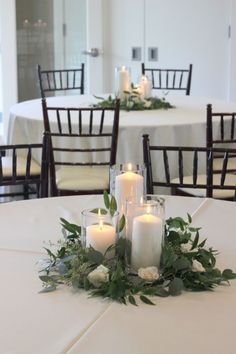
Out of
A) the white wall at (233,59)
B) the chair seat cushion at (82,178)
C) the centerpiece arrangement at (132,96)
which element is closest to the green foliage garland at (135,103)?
the centerpiece arrangement at (132,96)

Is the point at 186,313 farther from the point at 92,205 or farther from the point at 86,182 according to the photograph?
the point at 86,182

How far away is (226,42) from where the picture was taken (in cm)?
559

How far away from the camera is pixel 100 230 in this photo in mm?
1412

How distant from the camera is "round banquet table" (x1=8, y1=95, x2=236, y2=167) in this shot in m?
3.55

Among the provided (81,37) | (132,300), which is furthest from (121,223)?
(81,37)

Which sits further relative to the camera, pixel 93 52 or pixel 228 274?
pixel 93 52

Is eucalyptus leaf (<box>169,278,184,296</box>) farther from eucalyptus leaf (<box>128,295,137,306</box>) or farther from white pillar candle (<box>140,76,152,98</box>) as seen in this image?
white pillar candle (<box>140,76,152,98</box>)

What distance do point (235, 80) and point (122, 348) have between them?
4.69 metres

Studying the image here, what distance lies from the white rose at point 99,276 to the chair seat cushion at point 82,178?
2.16 metres

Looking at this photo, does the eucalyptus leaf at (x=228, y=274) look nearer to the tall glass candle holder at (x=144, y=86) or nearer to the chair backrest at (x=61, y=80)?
the tall glass candle holder at (x=144, y=86)

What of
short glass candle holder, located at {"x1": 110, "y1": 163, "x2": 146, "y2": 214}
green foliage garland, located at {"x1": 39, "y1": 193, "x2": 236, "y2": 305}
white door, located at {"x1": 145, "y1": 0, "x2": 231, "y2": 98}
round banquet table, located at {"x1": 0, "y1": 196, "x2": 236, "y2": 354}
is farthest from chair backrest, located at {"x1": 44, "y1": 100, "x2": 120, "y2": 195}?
white door, located at {"x1": 145, "y1": 0, "x2": 231, "y2": 98}

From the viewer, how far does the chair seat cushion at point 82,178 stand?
3500 millimetres

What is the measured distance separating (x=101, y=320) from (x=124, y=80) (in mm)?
3083

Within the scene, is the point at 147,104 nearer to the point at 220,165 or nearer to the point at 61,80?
the point at 220,165
